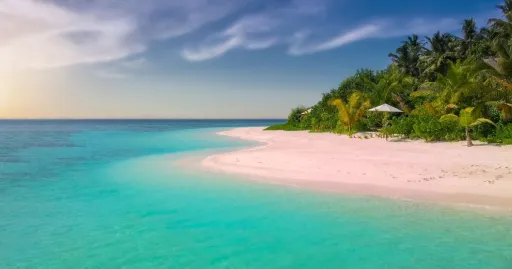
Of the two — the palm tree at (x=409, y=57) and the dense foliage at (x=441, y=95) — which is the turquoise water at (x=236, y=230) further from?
the palm tree at (x=409, y=57)

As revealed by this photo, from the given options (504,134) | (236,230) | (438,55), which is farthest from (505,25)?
(236,230)

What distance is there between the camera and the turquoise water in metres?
6.23

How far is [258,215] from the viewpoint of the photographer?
9.00 meters

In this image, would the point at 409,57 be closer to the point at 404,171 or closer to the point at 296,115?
the point at 296,115

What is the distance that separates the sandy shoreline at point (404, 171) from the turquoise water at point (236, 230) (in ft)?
3.39

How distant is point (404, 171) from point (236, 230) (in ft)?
24.2

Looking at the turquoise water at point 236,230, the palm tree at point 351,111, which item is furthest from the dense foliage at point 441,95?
the turquoise water at point 236,230

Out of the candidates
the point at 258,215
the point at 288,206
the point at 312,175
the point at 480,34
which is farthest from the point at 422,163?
the point at 480,34

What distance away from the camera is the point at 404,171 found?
12.7m

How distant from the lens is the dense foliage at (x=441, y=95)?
19.2m

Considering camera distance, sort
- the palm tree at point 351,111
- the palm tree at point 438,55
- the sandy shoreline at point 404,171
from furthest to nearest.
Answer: the palm tree at point 438,55
the palm tree at point 351,111
the sandy shoreline at point 404,171

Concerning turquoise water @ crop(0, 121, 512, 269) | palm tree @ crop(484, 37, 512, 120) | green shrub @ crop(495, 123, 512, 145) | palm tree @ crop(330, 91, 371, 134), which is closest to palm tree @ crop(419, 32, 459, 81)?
palm tree @ crop(330, 91, 371, 134)

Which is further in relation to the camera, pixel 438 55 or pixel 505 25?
pixel 438 55

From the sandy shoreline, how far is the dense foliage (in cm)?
172
